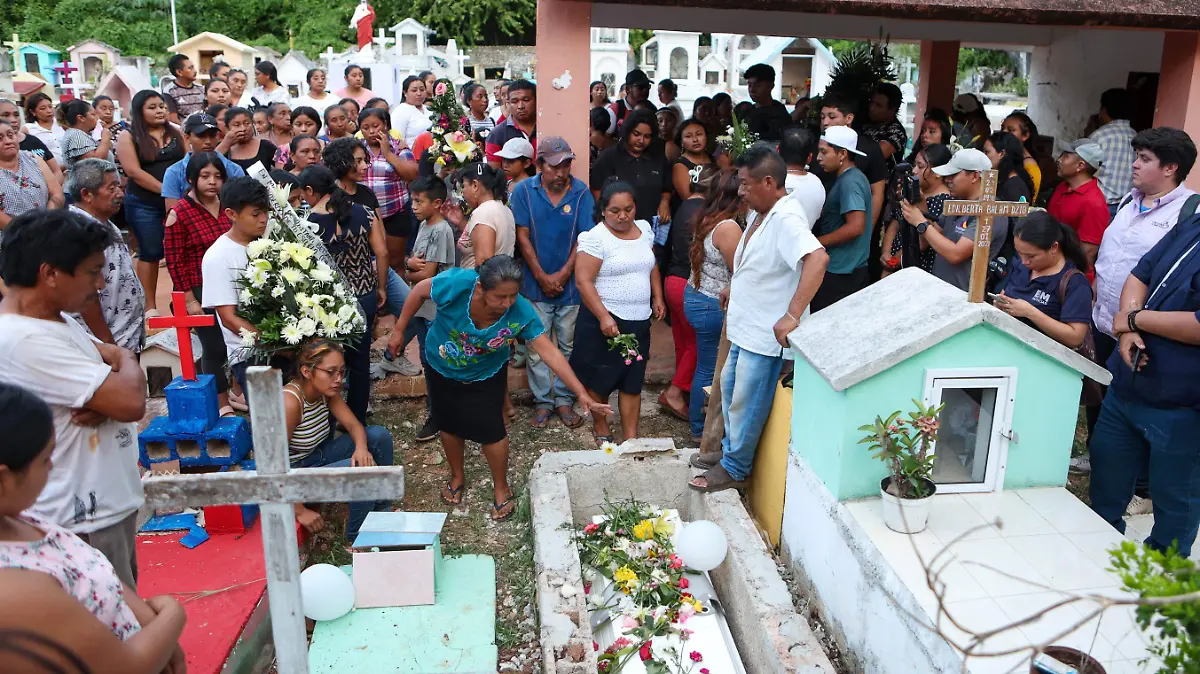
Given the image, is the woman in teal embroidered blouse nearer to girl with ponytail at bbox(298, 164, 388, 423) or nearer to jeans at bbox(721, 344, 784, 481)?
girl with ponytail at bbox(298, 164, 388, 423)

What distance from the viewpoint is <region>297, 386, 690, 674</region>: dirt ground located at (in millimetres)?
4012

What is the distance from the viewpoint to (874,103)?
732 centimetres

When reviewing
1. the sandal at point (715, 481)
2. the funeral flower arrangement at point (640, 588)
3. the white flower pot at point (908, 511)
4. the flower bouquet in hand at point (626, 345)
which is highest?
the flower bouquet in hand at point (626, 345)

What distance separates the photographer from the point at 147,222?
7043 millimetres

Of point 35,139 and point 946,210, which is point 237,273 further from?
point 35,139

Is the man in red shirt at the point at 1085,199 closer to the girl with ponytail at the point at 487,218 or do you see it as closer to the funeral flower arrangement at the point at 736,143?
the funeral flower arrangement at the point at 736,143

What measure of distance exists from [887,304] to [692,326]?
65.3 inches

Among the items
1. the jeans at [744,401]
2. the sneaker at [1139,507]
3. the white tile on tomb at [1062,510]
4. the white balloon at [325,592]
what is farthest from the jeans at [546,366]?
the sneaker at [1139,507]

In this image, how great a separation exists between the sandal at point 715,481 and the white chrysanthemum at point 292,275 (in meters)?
2.35

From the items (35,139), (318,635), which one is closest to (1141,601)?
(318,635)

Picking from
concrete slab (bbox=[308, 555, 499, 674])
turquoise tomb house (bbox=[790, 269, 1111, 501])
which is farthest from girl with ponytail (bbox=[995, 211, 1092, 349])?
concrete slab (bbox=[308, 555, 499, 674])

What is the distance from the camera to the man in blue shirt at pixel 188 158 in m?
5.88

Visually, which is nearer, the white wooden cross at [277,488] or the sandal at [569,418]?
the white wooden cross at [277,488]

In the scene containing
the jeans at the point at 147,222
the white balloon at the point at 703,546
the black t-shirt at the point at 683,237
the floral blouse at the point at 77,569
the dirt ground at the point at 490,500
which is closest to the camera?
the floral blouse at the point at 77,569
